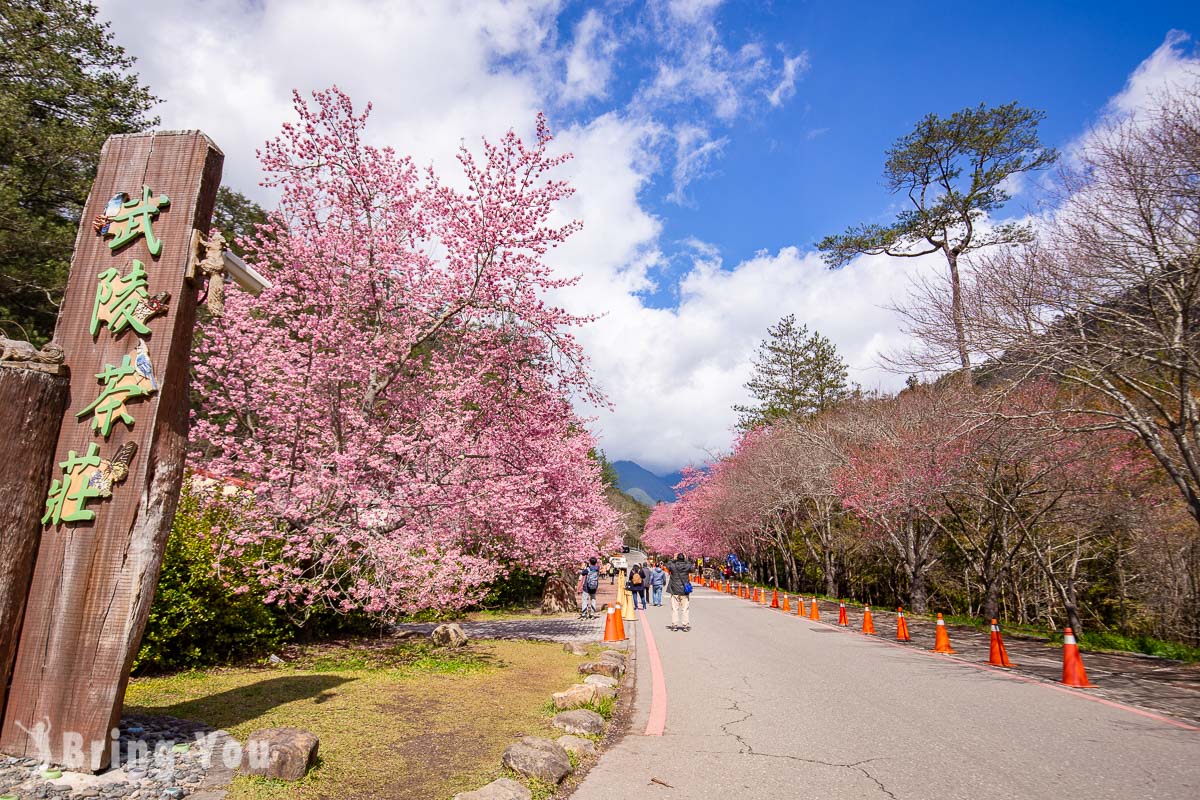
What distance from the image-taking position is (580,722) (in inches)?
235

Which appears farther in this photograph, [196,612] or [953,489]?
[953,489]

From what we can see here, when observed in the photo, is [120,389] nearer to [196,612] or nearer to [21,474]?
[21,474]

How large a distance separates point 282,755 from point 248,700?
2.69m

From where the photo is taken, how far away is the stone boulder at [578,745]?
532 cm

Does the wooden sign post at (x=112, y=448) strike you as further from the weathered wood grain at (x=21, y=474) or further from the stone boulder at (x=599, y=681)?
the stone boulder at (x=599, y=681)

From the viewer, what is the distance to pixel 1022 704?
7344mm

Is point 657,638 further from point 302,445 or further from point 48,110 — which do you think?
point 48,110

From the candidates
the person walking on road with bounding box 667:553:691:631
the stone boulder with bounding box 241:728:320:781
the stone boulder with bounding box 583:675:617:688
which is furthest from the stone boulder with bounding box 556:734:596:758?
the person walking on road with bounding box 667:553:691:631

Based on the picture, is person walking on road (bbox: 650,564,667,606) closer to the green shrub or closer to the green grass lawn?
the green grass lawn

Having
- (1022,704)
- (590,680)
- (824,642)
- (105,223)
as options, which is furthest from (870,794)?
(824,642)

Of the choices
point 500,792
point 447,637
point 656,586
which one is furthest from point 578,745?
point 656,586

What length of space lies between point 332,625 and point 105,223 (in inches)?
358

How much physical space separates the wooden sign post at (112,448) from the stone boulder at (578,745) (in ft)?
10.9

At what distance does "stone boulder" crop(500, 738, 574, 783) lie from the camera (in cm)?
464
